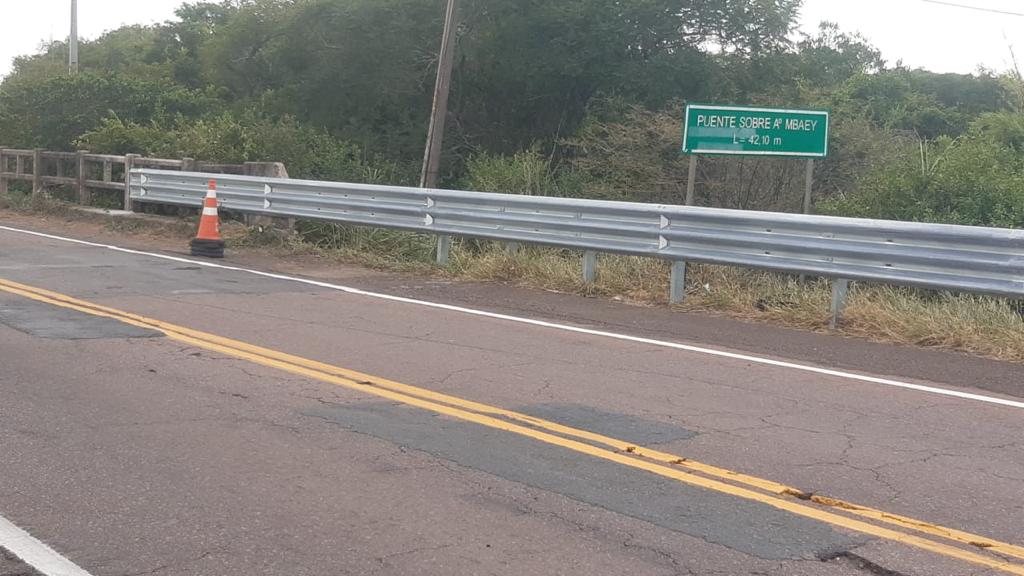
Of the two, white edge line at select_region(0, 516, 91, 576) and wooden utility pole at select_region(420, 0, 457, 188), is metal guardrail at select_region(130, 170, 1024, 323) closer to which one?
wooden utility pole at select_region(420, 0, 457, 188)

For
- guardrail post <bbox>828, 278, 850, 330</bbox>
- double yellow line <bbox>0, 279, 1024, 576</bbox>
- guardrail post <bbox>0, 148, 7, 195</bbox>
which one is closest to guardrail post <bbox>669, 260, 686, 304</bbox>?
guardrail post <bbox>828, 278, 850, 330</bbox>

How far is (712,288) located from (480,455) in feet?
20.0

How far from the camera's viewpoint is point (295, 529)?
4746 mm

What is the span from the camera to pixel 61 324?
935cm

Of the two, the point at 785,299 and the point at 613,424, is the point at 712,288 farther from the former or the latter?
the point at 613,424

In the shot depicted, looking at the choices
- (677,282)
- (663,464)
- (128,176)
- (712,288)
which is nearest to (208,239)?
(128,176)

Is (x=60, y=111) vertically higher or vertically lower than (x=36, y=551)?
higher

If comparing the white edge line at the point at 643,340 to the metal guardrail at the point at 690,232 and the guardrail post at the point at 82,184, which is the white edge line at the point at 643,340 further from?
the guardrail post at the point at 82,184

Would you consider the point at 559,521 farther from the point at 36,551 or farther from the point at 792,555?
Answer: the point at 36,551

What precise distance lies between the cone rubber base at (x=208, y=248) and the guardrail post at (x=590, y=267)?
549 cm

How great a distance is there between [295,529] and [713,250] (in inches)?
283

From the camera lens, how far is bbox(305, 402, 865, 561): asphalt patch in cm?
472

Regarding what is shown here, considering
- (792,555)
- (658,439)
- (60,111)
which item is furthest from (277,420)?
(60,111)

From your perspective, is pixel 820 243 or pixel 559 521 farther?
pixel 820 243
